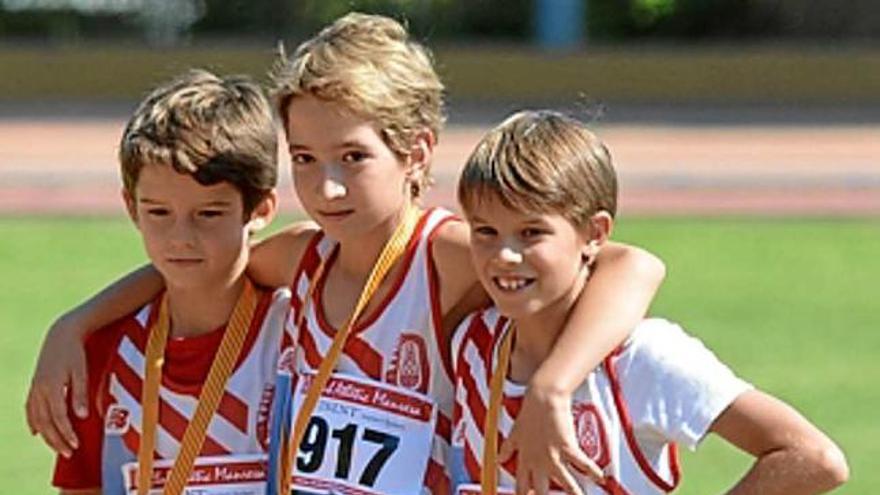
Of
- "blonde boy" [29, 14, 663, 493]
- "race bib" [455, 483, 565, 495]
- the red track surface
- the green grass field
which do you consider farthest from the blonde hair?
the red track surface

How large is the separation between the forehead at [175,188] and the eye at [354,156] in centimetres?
29

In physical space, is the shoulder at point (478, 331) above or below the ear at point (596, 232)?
below

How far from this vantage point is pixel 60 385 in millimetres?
4344

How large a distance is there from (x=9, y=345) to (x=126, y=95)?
1851 centimetres

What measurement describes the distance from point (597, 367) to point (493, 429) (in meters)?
0.23

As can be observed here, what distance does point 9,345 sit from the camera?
1062cm

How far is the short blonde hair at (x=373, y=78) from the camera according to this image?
13.5 feet

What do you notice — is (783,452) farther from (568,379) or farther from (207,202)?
(207,202)

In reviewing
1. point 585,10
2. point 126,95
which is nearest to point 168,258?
point 126,95

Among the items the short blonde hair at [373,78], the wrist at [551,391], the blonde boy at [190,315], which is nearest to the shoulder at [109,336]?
the blonde boy at [190,315]

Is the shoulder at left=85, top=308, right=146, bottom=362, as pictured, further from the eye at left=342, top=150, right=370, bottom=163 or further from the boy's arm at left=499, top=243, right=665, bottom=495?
the boy's arm at left=499, top=243, right=665, bottom=495

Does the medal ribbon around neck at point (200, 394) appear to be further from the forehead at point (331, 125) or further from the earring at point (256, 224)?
the forehead at point (331, 125)

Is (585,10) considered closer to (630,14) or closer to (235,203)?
(630,14)

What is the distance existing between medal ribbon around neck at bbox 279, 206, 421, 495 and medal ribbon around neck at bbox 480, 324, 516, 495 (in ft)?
Answer: 1.27
